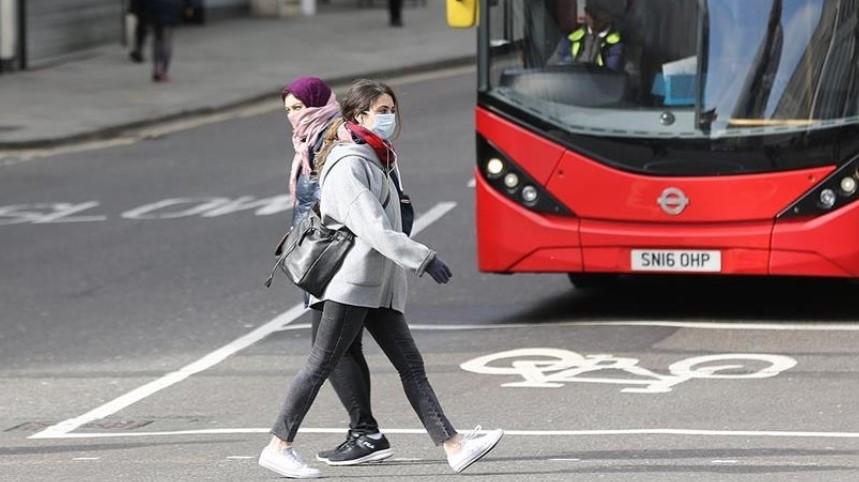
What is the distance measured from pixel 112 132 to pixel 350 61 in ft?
25.5

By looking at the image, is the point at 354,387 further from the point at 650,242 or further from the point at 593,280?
the point at 593,280

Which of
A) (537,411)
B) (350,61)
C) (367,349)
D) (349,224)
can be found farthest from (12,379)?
(350,61)

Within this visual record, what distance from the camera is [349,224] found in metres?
8.23

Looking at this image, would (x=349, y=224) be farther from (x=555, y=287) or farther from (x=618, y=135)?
(x=555, y=287)

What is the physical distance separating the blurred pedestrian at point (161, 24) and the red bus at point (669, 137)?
1595cm

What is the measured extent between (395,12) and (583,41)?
82.7 feet

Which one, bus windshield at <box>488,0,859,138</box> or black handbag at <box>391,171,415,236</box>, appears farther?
A: bus windshield at <box>488,0,859,138</box>

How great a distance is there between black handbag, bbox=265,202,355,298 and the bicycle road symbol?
2759mm

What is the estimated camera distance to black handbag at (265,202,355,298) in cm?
836

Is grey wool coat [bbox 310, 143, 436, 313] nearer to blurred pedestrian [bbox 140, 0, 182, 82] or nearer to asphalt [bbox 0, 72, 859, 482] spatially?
asphalt [bbox 0, 72, 859, 482]

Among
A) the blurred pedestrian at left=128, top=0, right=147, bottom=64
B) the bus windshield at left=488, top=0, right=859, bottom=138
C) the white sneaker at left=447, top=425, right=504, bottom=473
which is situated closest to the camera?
the white sneaker at left=447, top=425, right=504, bottom=473

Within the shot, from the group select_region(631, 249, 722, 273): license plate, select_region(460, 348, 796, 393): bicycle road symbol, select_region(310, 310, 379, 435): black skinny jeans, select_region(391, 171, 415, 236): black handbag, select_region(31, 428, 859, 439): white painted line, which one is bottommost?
select_region(460, 348, 796, 393): bicycle road symbol

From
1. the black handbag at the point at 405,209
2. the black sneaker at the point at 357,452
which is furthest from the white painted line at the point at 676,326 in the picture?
the black handbag at the point at 405,209

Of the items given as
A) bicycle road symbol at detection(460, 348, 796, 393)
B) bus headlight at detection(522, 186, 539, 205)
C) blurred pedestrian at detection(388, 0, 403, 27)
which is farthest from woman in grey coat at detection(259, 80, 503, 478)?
blurred pedestrian at detection(388, 0, 403, 27)
